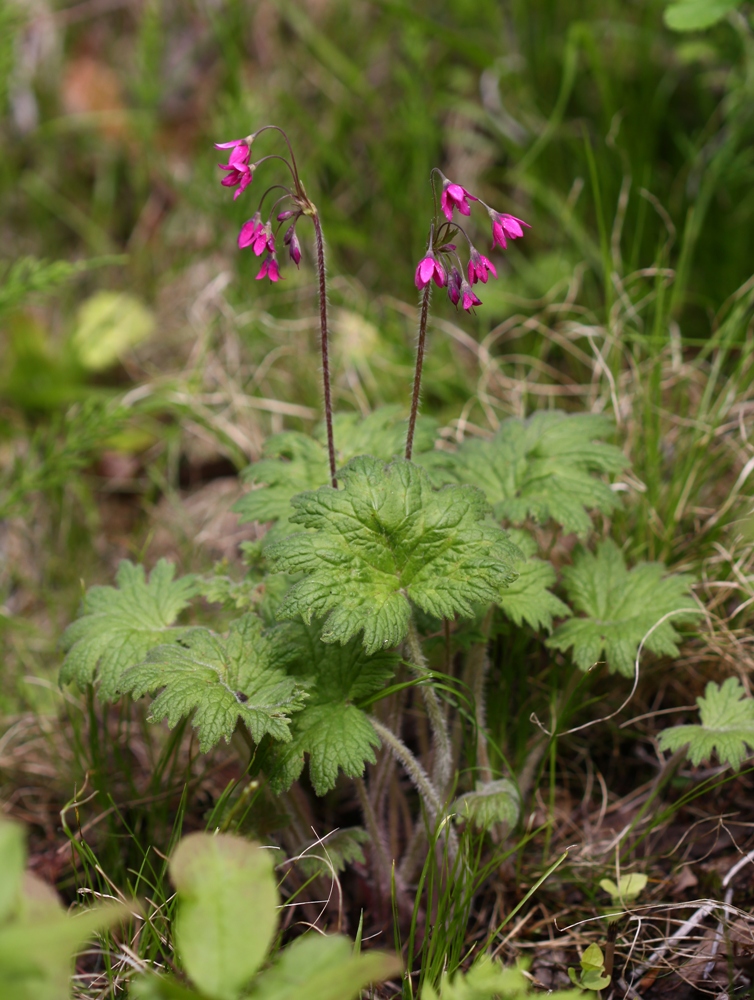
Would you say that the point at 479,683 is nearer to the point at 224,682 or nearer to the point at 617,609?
Result: the point at 617,609

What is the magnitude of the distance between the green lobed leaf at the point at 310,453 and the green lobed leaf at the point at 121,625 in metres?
Result: 0.27

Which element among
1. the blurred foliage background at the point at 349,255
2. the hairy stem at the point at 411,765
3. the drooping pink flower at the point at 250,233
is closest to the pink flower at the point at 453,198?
the drooping pink flower at the point at 250,233

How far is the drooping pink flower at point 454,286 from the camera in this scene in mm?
1782

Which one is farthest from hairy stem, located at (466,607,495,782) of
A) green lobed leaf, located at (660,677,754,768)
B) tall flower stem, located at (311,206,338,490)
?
tall flower stem, located at (311,206,338,490)

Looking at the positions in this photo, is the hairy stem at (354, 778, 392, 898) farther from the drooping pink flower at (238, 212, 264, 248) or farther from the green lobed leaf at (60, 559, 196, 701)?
the drooping pink flower at (238, 212, 264, 248)

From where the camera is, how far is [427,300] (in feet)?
6.13

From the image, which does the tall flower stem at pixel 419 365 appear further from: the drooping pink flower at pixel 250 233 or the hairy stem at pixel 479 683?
the hairy stem at pixel 479 683

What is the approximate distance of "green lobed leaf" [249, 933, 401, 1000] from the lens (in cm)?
117

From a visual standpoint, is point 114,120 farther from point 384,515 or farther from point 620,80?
point 384,515

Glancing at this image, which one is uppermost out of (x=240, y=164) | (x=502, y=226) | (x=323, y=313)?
(x=240, y=164)

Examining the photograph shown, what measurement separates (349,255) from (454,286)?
2794 millimetres

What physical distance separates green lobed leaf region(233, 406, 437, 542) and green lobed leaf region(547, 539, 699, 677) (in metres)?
0.55

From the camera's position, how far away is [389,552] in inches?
70.2

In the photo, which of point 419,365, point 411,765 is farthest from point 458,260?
point 411,765
